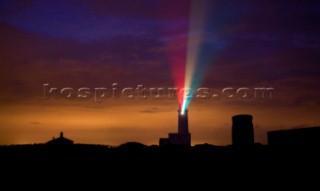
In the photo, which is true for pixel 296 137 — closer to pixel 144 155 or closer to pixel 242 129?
pixel 242 129

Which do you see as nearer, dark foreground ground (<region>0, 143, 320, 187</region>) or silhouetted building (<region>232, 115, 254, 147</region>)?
dark foreground ground (<region>0, 143, 320, 187</region>)

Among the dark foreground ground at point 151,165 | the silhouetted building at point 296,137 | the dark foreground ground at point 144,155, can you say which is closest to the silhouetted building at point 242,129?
the silhouetted building at point 296,137

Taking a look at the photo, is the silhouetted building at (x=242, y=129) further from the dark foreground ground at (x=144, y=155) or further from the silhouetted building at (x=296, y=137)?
the dark foreground ground at (x=144, y=155)

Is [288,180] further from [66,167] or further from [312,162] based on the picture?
[66,167]

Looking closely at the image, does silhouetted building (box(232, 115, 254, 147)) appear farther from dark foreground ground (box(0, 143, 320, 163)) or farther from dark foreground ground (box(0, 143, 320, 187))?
dark foreground ground (box(0, 143, 320, 187))

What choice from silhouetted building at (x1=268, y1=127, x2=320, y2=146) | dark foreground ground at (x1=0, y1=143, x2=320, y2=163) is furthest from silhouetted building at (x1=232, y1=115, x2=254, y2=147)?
dark foreground ground at (x1=0, y1=143, x2=320, y2=163)

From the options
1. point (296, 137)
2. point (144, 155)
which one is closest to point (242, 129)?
point (296, 137)

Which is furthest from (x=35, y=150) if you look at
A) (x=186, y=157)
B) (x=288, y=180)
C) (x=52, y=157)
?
(x=288, y=180)
